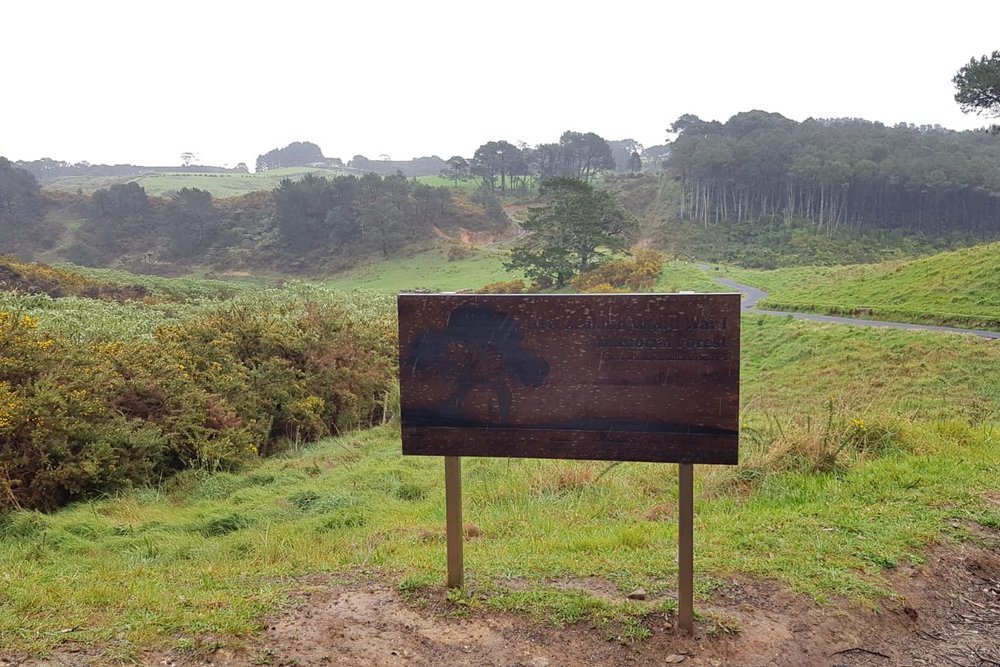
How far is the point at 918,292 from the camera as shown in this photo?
77.9ft

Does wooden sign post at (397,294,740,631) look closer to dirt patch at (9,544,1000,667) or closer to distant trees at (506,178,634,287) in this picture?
dirt patch at (9,544,1000,667)

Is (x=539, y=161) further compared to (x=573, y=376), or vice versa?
(x=539, y=161)

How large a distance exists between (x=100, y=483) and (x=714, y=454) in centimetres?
801

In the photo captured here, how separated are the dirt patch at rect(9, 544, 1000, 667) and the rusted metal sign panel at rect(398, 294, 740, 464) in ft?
3.46

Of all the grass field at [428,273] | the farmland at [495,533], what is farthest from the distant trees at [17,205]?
the farmland at [495,533]

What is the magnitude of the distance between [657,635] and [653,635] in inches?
1.0

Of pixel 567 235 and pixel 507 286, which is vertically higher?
pixel 567 235

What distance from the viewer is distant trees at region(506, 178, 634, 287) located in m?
40.1

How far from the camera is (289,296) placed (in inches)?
803

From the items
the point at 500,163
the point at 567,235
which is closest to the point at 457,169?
the point at 500,163

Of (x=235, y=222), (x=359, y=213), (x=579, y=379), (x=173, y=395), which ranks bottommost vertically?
(x=173, y=395)

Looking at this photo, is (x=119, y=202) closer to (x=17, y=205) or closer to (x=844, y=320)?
(x=17, y=205)

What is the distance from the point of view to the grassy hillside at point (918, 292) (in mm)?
20594

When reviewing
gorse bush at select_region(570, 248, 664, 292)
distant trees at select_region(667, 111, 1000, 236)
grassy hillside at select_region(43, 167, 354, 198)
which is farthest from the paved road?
grassy hillside at select_region(43, 167, 354, 198)
